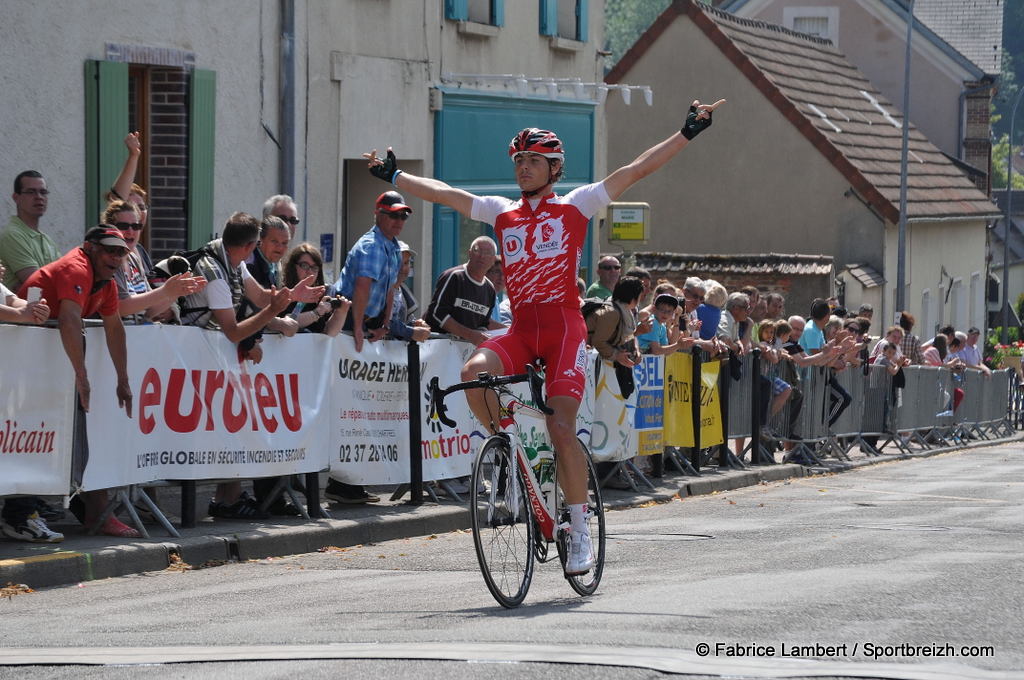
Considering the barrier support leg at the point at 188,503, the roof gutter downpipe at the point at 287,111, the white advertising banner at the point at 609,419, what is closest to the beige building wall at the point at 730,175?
the roof gutter downpipe at the point at 287,111

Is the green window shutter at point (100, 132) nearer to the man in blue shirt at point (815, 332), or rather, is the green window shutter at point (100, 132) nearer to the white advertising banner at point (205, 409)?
the white advertising banner at point (205, 409)

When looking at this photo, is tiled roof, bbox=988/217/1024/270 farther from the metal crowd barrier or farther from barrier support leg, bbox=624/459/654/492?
barrier support leg, bbox=624/459/654/492

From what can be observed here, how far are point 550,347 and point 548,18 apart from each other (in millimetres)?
17029

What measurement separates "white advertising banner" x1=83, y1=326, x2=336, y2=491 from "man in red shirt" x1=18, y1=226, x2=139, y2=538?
0.10 meters

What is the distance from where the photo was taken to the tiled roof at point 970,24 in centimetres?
5769

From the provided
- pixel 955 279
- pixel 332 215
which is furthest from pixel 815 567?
pixel 955 279

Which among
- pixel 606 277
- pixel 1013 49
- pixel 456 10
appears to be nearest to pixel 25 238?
pixel 606 277

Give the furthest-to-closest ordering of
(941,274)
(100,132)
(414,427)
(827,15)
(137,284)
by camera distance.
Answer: (827,15), (941,274), (100,132), (414,427), (137,284)

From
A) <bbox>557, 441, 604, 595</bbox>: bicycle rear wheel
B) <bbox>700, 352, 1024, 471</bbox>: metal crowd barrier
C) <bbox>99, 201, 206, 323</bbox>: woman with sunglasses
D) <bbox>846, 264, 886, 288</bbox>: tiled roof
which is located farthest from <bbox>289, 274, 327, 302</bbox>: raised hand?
<bbox>846, 264, 886, 288</bbox>: tiled roof

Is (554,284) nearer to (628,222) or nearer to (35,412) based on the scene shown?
(35,412)

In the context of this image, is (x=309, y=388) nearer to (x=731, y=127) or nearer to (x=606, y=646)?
(x=606, y=646)

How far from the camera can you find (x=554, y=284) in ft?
28.2

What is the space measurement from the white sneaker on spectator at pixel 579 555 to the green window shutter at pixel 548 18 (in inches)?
677

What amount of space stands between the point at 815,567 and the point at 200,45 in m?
9.84
